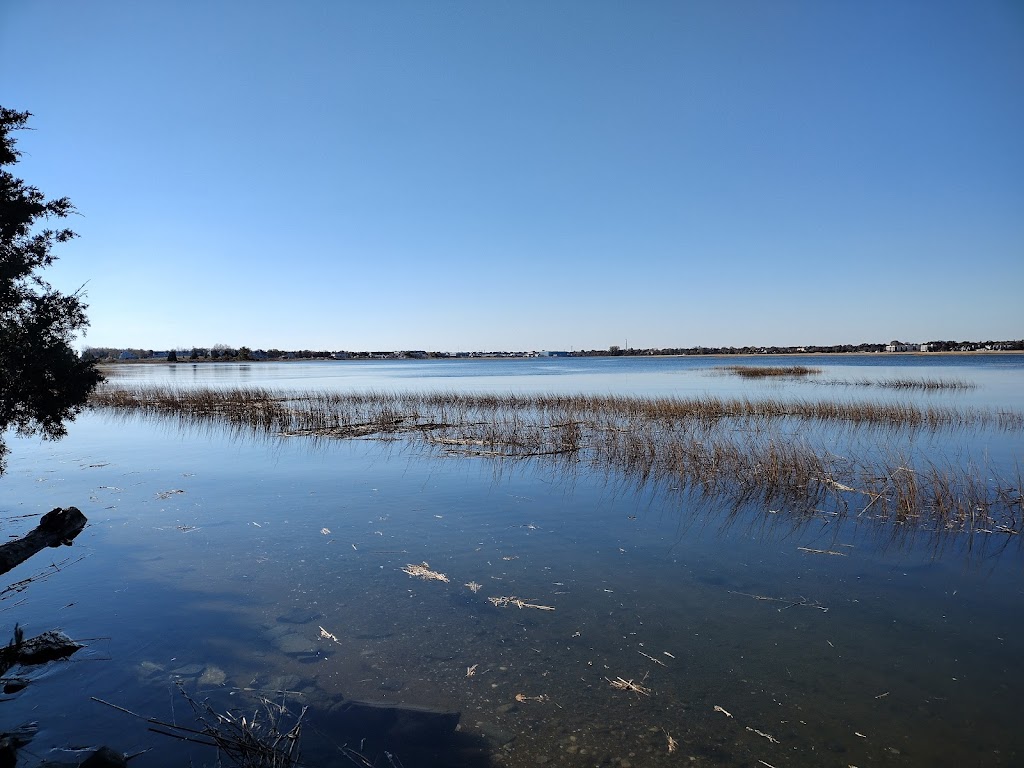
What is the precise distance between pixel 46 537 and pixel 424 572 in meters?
5.70

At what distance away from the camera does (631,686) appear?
495cm

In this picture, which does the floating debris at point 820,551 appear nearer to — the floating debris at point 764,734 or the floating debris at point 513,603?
the floating debris at point 513,603

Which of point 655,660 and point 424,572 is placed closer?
point 655,660

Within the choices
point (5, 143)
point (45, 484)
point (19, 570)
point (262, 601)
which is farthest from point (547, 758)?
point (45, 484)

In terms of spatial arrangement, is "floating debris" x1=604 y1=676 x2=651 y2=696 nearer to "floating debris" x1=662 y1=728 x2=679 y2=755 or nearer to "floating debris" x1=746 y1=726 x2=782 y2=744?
"floating debris" x1=662 y1=728 x2=679 y2=755

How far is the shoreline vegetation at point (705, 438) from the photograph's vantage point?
35.7 feet

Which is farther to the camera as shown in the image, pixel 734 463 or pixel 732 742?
pixel 734 463

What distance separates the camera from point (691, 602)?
22.1 ft

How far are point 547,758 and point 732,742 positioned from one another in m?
1.46

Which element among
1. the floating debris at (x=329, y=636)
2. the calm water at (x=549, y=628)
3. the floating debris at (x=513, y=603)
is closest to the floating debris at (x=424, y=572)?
the calm water at (x=549, y=628)

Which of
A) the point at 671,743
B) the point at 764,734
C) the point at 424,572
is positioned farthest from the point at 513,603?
the point at 764,734

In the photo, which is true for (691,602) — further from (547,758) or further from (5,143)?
(5,143)

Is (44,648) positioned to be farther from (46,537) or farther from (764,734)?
(764,734)

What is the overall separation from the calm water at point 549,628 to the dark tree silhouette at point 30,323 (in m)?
2.39
